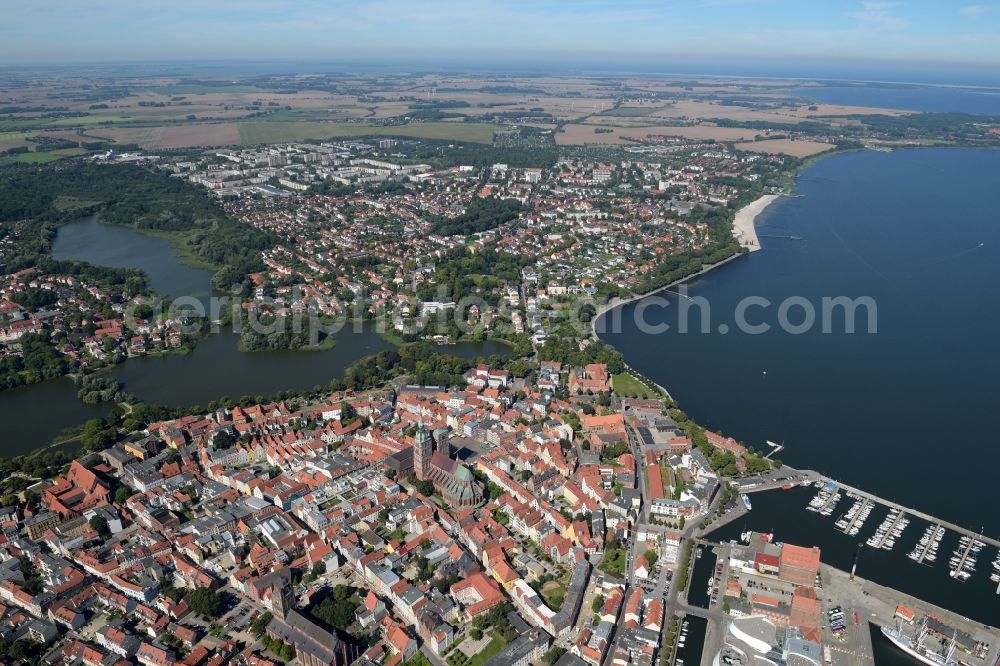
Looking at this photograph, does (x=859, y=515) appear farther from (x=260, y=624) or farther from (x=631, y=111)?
(x=631, y=111)

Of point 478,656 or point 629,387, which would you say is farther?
point 629,387

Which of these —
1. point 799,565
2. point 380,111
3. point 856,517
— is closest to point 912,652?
point 799,565

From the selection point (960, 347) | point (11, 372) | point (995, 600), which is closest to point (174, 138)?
point (11, 372)

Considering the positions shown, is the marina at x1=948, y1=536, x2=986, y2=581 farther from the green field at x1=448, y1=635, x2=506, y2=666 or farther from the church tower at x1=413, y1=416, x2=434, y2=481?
the church tower at x1=413, y1=416, x2=434, y2=481

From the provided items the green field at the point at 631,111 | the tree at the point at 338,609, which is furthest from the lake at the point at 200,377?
the green field at the point at 631,111

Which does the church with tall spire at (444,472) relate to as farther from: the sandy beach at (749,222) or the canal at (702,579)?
the sandy beach at (749,222)

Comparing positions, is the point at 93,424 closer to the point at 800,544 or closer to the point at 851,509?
the point at 800,544

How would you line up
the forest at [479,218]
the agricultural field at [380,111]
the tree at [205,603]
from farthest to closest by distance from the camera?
1. the agricultural field at [380,111]
2. the forest at [479,218]
3. the tree at [205,603]
